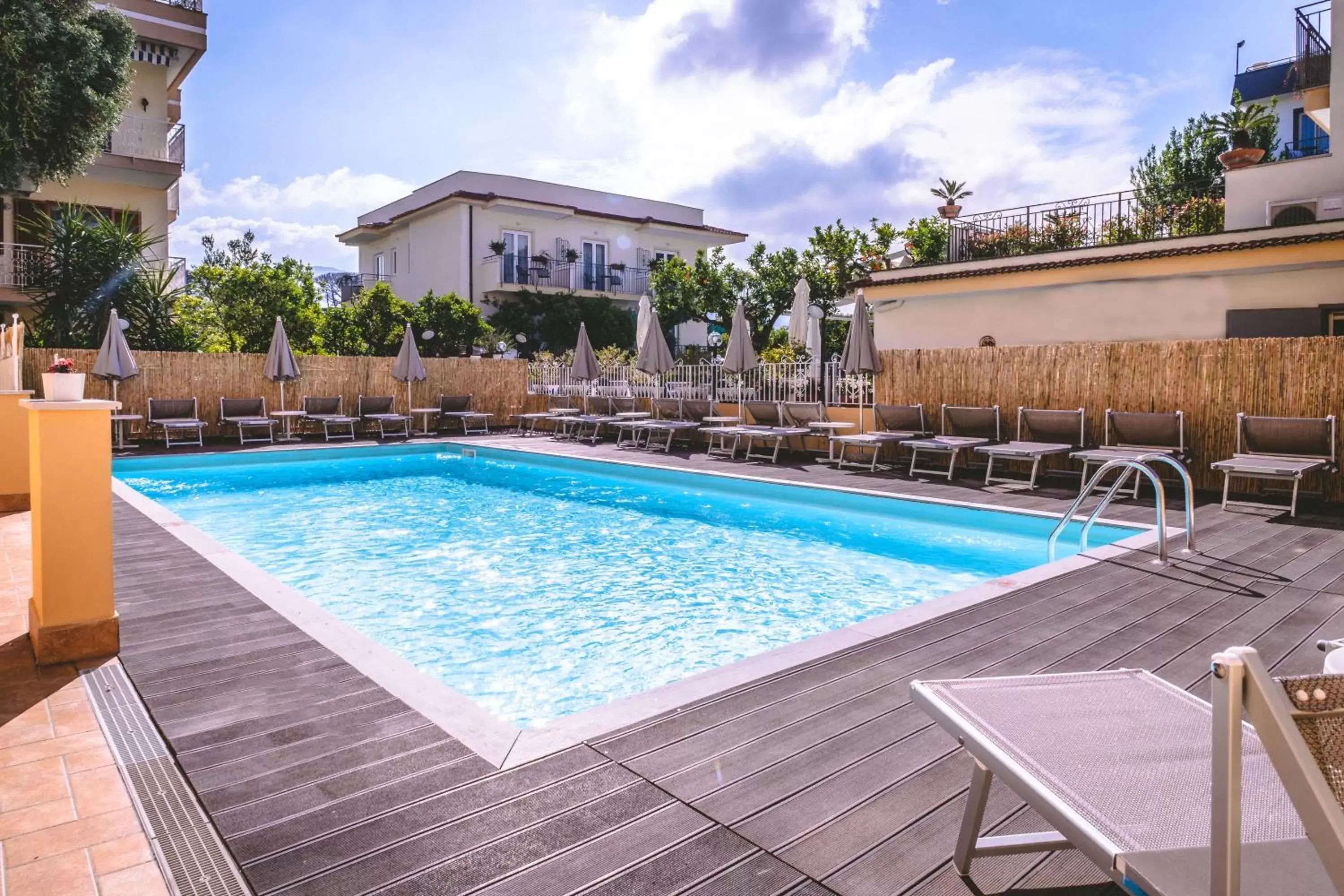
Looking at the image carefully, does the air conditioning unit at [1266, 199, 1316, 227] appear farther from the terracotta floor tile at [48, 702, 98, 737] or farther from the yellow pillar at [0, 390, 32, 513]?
the yellow pillar at [0, 390, 32, 513]

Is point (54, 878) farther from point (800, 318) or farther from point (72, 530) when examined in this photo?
point (800, 318)

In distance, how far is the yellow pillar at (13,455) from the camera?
23.2 ft

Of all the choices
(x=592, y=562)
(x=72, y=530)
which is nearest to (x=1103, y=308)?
(x=592, y=562)

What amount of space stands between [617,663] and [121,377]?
1280cm

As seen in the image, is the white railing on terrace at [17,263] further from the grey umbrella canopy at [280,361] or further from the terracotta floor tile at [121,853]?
the terracotta floor tile at [121,853]

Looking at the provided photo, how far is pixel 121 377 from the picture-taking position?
13.6m

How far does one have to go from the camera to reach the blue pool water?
16.4 ft

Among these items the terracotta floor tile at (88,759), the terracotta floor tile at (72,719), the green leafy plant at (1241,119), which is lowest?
the terracotta floor tile at (88,759)

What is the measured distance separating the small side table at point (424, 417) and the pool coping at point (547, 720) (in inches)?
475

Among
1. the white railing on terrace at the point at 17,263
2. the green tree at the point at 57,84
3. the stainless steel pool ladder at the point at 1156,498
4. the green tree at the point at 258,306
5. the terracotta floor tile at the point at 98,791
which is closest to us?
the terracotta floor tile at the point at 98,791

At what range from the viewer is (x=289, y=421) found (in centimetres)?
1662

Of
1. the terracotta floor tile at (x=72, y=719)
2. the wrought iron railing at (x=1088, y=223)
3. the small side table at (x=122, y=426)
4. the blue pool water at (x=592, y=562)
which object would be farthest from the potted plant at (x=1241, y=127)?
the small side table at (x=122, y=426)

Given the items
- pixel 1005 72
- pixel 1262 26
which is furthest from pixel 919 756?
pixel 1262 26

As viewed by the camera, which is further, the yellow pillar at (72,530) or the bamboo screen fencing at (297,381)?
the bamboo screen fencing at (297,381)
